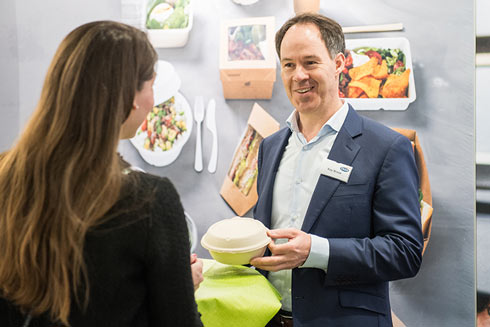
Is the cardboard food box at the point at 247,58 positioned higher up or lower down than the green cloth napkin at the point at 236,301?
higher up

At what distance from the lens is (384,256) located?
146cm

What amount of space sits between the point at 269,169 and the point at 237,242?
52 cm

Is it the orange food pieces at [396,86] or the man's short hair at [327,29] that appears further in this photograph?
the orange food pieces at [396,86]

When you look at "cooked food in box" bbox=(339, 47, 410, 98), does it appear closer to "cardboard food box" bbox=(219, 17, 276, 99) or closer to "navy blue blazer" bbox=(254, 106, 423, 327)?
"cardboard food box" bbox=(219, 17, 276, 99)

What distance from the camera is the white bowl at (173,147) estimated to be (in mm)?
2633

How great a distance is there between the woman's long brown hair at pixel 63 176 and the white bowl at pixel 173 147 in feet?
5.67

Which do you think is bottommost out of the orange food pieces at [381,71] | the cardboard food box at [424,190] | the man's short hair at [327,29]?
the cardboard food box at [424,190]

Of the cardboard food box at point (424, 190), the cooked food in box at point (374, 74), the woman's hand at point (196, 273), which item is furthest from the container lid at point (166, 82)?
the woman's hand at point (196, 273)

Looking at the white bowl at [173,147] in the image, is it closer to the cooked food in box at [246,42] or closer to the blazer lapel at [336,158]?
the cooked food in box at [246,42]

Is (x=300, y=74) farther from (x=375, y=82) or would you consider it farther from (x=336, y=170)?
(x=375, y=82)

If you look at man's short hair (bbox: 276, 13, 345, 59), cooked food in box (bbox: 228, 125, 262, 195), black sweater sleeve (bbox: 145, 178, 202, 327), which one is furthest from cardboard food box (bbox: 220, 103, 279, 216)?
black sweater sleeve (bbox: 145, 178, 202, 327)

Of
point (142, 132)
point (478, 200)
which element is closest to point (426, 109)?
point (478, 200)

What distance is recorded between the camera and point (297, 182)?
1.72 m

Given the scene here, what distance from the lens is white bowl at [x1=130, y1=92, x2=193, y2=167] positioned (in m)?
2.63
